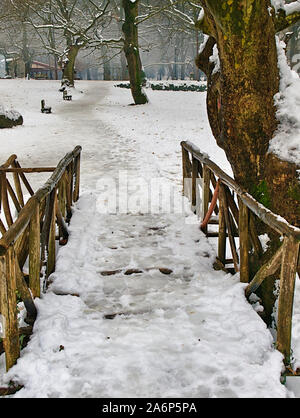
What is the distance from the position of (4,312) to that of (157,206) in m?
4.73

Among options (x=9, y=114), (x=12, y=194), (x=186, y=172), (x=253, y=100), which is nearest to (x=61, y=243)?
(x=12, y=194)

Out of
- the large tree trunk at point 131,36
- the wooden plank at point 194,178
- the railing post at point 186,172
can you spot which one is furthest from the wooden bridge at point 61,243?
the large tree trunk at point 131,36

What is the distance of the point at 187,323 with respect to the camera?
3.80 m

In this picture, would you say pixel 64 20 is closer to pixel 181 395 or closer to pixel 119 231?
pixel 119 231

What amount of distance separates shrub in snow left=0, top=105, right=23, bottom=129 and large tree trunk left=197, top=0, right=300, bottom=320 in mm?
14242

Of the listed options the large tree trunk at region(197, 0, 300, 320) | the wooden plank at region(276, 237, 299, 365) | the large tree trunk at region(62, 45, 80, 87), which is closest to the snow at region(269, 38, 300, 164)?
the large tree trunk at region(197, 0, 300, 320)

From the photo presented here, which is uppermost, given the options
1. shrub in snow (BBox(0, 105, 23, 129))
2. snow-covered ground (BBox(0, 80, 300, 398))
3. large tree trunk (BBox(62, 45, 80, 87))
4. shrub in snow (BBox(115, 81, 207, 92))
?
large tree trunk (BBox(62, 45, 80, 87))

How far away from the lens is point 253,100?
4414 mm

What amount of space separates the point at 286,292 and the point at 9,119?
16.5 m

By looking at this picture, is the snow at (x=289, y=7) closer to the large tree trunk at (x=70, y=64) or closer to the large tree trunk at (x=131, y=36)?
the large tree trunk at (x=131, y=36)

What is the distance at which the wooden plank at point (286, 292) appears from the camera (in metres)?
3.11

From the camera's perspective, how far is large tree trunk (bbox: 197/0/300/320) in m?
4.22

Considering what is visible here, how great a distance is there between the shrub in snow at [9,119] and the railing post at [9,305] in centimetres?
1541

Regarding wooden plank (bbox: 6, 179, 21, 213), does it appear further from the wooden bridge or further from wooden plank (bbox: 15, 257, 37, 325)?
wooden plank (bbox: 15, 257, 37, 325)
